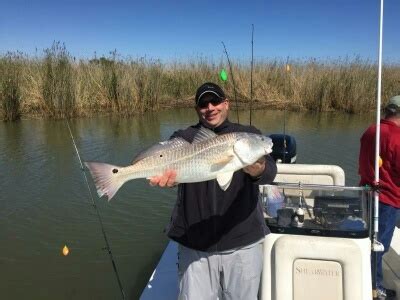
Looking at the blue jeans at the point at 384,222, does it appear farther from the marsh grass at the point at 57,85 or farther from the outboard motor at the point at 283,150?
the marsh grass at the point at 57,85

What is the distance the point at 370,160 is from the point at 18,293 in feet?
14.3

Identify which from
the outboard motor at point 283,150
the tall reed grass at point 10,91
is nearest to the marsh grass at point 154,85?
the tall reed grass at point 10,91

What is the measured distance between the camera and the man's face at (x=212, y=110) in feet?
8.86

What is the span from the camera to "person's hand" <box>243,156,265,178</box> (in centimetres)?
244

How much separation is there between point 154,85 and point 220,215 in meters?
16.2

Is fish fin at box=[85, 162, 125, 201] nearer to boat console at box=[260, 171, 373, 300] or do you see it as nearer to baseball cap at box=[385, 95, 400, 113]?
boat console at box=[260, 171, 373, 300]

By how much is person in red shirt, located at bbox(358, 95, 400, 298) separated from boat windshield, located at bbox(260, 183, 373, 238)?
63 cm

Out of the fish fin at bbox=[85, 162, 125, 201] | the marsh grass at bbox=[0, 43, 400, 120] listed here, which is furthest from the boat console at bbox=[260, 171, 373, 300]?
the marsh grass at bbox=[0, 43, 400, 120]

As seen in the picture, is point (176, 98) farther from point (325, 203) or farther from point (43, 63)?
point (325, 203)

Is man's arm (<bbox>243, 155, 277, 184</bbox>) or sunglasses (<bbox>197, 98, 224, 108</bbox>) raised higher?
sunglasses (<bbox>197, 98, 224, 108</bbox>)

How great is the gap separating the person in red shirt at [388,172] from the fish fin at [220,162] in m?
2.11

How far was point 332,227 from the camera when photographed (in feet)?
10.00

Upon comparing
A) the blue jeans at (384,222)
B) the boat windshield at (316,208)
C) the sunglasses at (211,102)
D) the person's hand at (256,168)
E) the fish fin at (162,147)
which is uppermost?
the sunglasses at (211,102)

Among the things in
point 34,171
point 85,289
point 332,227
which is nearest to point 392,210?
point 332,227
